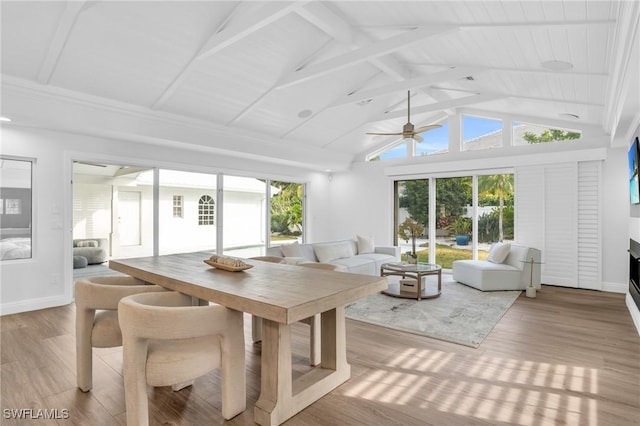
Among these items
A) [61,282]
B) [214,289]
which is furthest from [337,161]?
[214,289]

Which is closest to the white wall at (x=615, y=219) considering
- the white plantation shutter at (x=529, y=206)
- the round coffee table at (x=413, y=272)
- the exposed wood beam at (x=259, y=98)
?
the white plantation shutter at (x=529, y=206)

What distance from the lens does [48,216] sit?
4.55 meters

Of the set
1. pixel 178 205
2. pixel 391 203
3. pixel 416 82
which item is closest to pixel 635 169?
pixel 416 82

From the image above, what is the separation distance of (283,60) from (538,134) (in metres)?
4.81

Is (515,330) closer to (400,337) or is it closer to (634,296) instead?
(400,337)

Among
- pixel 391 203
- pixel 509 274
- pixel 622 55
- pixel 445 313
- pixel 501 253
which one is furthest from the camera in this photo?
pixel 391 203

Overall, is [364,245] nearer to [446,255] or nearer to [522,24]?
[446,255]

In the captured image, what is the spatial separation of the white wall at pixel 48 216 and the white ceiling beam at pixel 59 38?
41.2 inches

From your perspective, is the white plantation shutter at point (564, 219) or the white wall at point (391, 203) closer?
the white wall at point (391, 203)

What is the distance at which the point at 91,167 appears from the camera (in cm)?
506

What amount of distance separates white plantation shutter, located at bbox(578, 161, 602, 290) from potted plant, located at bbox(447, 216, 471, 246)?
1.82 metres

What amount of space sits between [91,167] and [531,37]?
19.1 feet

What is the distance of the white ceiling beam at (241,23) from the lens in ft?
9.95

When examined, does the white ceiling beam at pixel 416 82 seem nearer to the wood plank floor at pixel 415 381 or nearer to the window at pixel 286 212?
the window at pixel 286 212
